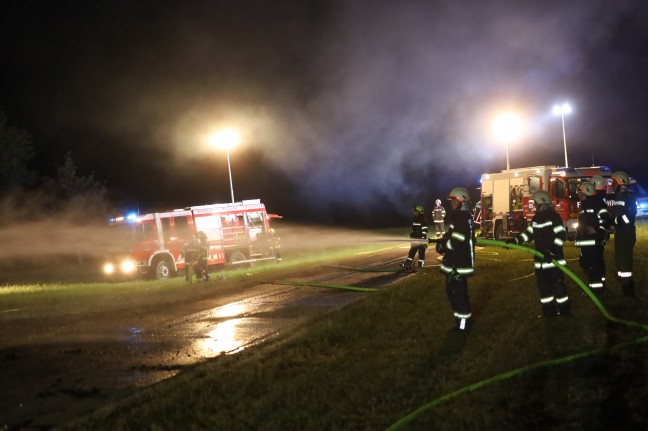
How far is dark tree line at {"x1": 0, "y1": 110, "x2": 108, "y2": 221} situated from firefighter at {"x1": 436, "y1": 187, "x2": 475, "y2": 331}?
1297 inches

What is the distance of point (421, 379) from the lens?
574 centimetres

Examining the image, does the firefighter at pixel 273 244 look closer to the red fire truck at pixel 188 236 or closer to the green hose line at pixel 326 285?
the red fire truck at pixel 188 236

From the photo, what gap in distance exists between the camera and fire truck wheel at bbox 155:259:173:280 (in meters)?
19.9

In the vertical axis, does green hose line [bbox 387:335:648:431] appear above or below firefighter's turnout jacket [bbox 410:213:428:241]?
below

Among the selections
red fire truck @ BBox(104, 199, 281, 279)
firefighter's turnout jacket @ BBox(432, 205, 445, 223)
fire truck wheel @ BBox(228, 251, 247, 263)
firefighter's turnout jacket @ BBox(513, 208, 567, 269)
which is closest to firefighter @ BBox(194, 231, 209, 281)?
red fire truck @ BBox(104, 199, 281, 279)

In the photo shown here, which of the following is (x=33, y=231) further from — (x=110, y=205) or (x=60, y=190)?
(x=110, y=205)

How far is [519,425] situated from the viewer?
4.45 m

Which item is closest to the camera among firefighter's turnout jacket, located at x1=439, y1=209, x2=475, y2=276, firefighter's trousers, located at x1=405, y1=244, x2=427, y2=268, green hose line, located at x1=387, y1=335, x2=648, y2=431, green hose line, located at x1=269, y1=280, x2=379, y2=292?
green hose line, located at x1=387, y1=335, x2=648, y2=431

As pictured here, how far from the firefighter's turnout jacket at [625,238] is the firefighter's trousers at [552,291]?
4.64 feet

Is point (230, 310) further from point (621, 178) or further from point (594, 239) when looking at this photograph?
point (621, 178)

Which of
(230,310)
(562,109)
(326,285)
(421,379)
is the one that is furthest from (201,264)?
(562,109)

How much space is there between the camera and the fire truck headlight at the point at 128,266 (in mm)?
19953

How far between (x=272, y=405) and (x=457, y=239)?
333 cm

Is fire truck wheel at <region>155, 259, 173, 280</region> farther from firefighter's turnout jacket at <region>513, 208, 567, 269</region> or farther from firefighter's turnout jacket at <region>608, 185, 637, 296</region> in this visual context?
firefighter's turnout jacket at <region>608, 185, 637, 296</region>
